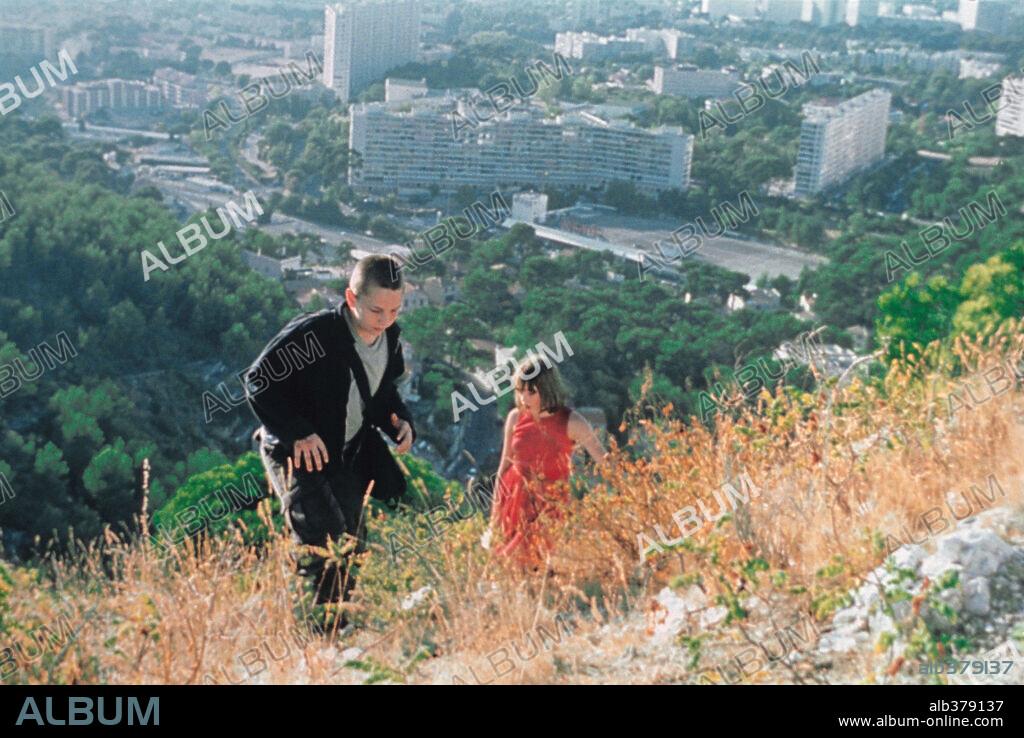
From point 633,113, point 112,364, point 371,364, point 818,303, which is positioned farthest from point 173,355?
point 633,113

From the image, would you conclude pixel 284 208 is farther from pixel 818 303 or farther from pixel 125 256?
pixel 818 303

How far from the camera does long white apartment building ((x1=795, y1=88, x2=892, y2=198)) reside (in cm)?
2853

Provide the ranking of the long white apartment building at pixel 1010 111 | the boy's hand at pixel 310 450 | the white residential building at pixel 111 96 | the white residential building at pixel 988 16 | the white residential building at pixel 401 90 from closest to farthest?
1. the boy's hand at pixel 310 450
2. the long white apartment building at pixel 1010 111
3. the white residential building at pixel 111 96
4. the white residential building at pixel 401 90
5. the white residential building at pixel 988 16

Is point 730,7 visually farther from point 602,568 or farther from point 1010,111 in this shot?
point 602,568

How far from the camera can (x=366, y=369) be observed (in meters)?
1.87

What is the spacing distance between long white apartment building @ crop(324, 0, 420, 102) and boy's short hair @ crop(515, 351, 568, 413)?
3731 centimetres

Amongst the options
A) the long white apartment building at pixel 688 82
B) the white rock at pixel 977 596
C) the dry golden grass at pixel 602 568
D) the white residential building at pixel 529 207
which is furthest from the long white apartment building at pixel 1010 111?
the white rock at pixel 977 596

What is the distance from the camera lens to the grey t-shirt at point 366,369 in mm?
1842

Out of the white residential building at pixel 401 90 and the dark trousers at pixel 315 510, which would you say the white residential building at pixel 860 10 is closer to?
the white residential building at pixel 401 90

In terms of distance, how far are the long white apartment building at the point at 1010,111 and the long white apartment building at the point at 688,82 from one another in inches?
395

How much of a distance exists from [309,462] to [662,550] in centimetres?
55

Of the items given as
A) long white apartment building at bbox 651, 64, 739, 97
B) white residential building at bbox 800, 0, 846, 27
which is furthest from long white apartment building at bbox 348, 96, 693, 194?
white residential building at bbox 800, 0, 846, 27

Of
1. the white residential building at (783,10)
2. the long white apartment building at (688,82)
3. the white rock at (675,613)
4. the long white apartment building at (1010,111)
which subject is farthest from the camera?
the white residential building at (783,10)

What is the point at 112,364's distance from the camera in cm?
1533
